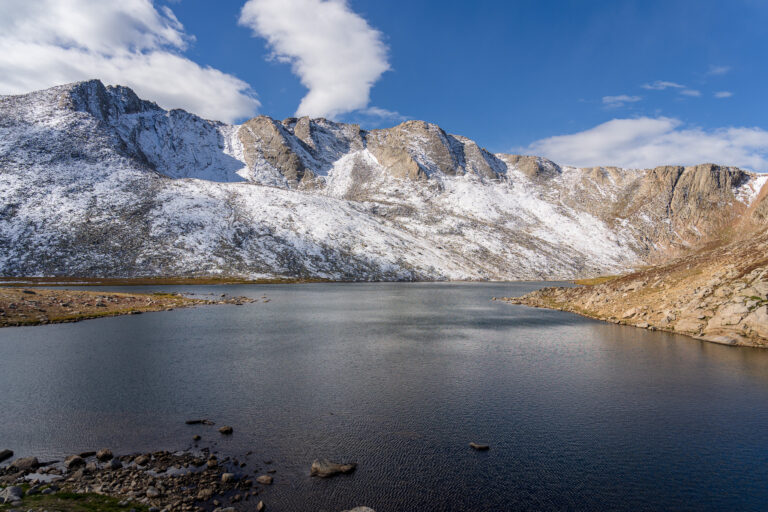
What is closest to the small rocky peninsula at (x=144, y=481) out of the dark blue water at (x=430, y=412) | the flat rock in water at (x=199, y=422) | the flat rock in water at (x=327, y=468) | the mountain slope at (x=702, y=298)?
the flat rock in water at (x=327, y=468)

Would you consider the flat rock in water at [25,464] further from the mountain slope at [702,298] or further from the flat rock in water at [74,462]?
the mountain slope at [702,298]

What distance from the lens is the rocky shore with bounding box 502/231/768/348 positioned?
4347 cm

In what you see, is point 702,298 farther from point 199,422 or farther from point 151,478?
point 151,478

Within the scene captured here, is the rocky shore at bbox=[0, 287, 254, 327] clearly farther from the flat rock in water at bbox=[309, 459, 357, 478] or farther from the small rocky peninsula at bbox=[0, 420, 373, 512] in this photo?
the flat rock in water at bbox=[309, 459, 357, 478]

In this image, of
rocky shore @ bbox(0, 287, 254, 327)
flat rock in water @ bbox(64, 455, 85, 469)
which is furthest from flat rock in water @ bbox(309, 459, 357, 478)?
rocky shore @ bbox(0, 287, 254, 327)

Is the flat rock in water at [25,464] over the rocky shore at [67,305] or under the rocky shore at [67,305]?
under

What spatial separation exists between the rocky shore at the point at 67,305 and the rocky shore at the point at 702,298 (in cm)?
7438

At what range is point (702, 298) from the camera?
5056cm

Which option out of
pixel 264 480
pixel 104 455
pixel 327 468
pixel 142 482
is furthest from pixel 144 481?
pixel 327 468

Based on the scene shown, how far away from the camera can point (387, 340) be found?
47250mm

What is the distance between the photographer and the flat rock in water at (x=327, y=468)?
16.9 meters

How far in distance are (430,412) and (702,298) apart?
45523mm

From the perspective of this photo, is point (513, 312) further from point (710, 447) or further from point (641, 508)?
point (641, 508)

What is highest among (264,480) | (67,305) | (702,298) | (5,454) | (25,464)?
(702,298)
